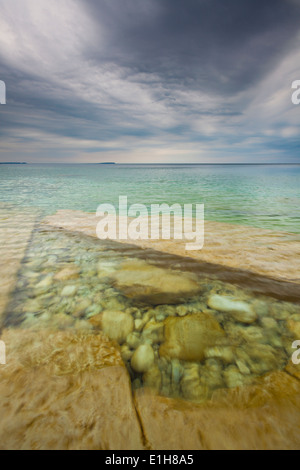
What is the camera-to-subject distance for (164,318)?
205 centimetres

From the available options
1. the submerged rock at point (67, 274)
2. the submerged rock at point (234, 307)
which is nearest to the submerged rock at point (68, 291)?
the submerged rock at point (67, 274)

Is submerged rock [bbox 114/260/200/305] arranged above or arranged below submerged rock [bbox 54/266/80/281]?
below

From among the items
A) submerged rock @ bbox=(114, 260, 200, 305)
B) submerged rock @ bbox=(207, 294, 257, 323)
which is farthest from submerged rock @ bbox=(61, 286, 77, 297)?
submerged rock @ bbox=(207, 294, 257, 323)

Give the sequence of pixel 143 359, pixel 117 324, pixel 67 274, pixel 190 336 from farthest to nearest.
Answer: pixel 67 274
pixel 117 324
pixel 190 336
pixel 143 359

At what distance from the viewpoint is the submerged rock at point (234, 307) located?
2.08 meters

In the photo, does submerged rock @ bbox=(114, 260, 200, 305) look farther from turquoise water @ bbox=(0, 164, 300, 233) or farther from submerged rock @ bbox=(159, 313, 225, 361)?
turquoise water @ bbox=(0, 164, 300, 233)

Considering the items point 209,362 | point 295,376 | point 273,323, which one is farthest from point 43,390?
point 273,323

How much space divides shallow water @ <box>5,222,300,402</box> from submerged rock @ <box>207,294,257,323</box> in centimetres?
1

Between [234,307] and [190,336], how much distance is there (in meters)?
0.68

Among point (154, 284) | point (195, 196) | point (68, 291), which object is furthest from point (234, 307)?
point (195, 196)

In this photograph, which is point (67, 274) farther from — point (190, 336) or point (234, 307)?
point (234, 307)

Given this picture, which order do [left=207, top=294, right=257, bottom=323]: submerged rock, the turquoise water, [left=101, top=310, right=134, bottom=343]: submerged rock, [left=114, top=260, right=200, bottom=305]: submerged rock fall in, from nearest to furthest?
[left=101, top=310, right=134, bottom=343]: submerged rock, [left=207, top=294, right=257, bottom=323]: submerged rock, [left=114, top=260, right=200, bottom=305]: submerged rock, the turquoise water

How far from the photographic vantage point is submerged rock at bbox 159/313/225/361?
5.51 feet

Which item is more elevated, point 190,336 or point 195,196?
point 195,196
